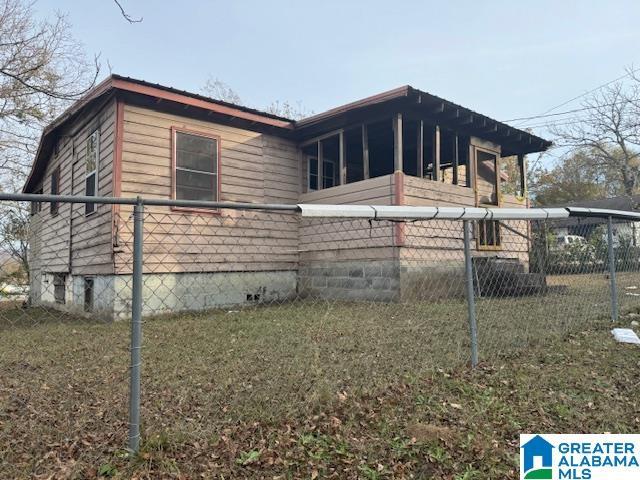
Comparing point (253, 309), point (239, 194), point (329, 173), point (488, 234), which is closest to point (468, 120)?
point (488, 234)

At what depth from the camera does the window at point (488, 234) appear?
32.3 feet

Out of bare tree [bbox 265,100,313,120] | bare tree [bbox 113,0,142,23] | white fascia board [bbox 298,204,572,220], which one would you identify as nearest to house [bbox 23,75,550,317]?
bare tree [bbox 113,0,142,23]

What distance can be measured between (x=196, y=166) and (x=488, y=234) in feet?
22.9

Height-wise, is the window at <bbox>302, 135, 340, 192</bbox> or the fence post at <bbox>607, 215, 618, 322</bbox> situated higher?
the window at <bbox>302, 135, 340, 192</bbox>

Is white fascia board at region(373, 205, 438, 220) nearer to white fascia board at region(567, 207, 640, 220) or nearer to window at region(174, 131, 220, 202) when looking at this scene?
white fascia board at region(567, 207, 640, 220)

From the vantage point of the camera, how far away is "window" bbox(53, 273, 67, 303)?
33.2 feet

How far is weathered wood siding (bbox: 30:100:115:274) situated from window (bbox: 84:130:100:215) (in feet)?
0.51

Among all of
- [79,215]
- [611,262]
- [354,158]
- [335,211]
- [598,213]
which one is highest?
[354,158]

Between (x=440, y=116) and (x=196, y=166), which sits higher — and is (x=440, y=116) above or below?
above

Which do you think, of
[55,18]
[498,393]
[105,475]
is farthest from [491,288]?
[55,18]

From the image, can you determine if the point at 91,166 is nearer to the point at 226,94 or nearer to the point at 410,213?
the point at 410,213

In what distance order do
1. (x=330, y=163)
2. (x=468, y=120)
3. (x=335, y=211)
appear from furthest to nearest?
(x=330, y=163) → (x=468, y=120) → (x=335, y=211)

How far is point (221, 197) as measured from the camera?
328 inches

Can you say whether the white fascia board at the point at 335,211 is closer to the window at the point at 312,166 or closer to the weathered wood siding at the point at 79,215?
the weathered wood siding at the point at 79,215
